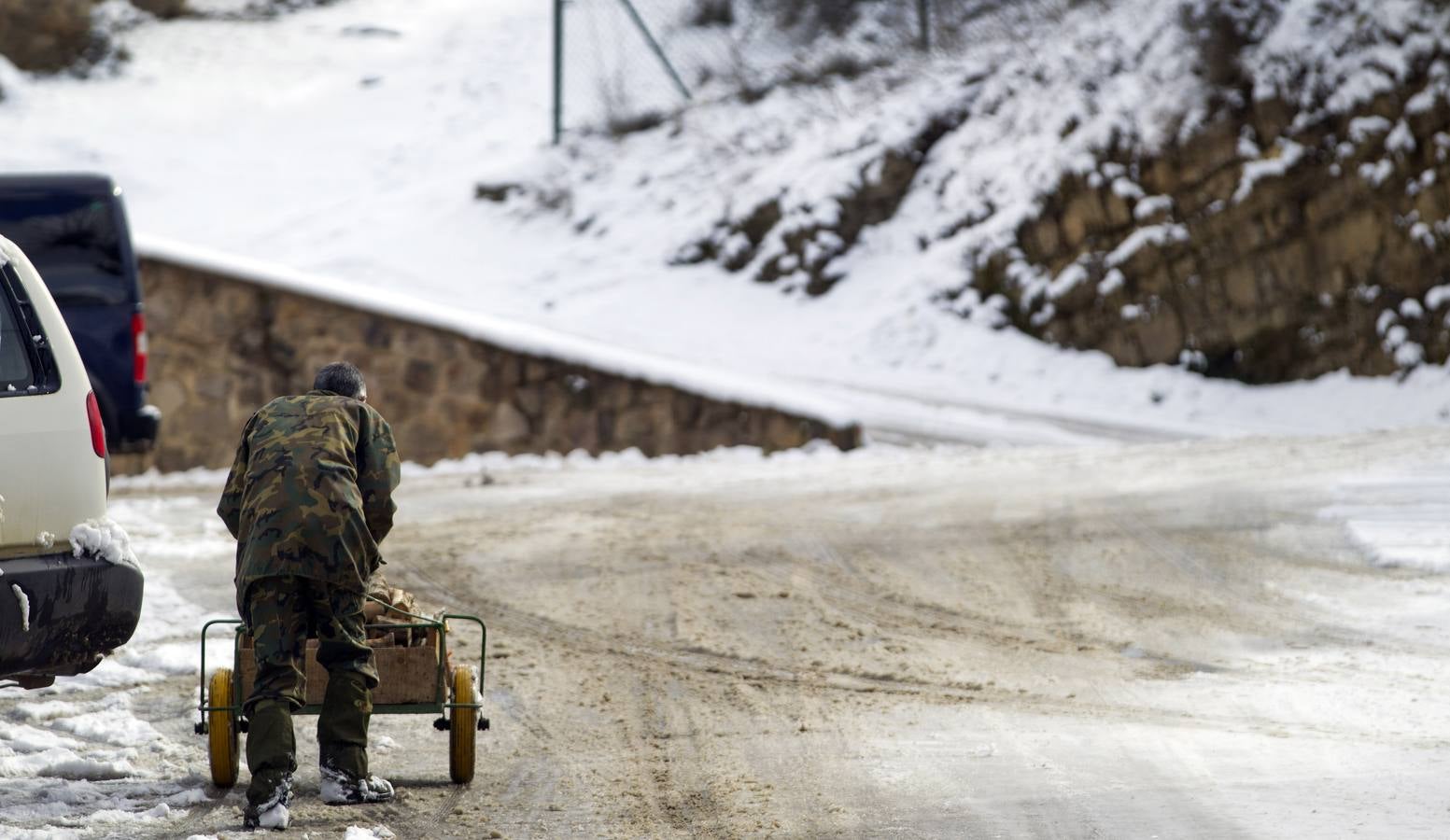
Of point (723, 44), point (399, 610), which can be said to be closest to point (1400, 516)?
point (399, 610)

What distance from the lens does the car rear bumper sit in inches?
159

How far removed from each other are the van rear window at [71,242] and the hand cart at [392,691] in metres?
6.16

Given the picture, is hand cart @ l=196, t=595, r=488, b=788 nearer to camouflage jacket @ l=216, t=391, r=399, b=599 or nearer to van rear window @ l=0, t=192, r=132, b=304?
camouflage jacket @ l=216, t=391, r=399, b=599

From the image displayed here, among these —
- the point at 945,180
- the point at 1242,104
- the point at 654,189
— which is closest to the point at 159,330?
the point at 654,189

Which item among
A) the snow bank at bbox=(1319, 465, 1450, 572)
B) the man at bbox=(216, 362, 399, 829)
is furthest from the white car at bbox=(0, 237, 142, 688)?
the snow bank at bbox=(1319, 465, 1450, 572)

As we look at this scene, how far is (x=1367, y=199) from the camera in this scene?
14289mm

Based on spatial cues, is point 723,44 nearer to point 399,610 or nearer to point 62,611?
point 399,610

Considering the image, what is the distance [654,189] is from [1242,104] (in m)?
7.01

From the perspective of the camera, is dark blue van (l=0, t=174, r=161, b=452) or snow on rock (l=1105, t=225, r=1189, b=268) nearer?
dark blue van (l=0, t=174, r=161, b=452)

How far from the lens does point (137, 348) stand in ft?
33.9

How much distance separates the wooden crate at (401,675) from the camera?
4.64 metres

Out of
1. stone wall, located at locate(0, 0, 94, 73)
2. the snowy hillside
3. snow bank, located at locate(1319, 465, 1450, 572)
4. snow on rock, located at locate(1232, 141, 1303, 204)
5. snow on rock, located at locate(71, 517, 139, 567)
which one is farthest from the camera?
stone wall, located at locate(0, 0, 94, 73)

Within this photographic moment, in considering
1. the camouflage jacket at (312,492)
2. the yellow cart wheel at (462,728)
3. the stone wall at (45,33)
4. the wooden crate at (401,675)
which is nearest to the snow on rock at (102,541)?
the camouflage jacket at (312,492)

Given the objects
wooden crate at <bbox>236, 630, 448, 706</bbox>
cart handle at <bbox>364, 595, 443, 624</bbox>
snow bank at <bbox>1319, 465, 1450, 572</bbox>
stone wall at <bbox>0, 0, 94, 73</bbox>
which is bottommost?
snow bank at <bbox>1319, 465, 1450, 572</bbox>
